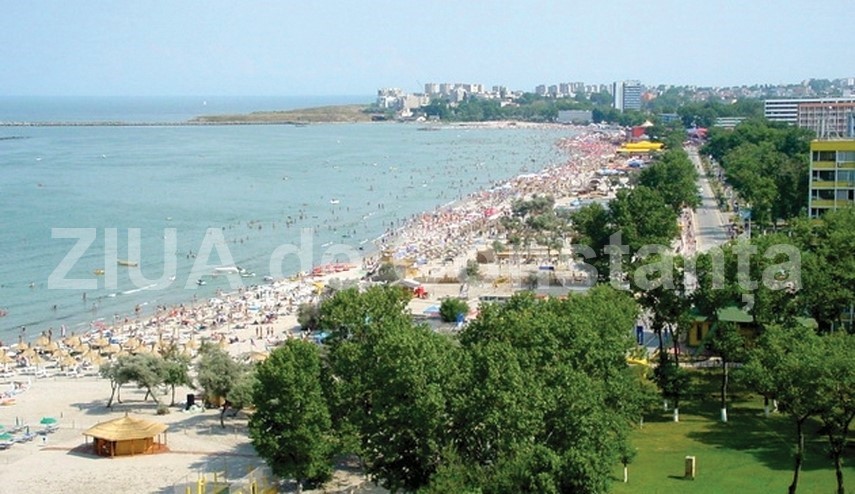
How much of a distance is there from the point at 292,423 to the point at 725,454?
8392 millimetres

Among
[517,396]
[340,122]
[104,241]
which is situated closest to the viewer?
[517,396]

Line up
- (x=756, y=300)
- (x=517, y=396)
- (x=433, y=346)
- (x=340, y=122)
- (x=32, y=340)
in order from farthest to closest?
(x=340, y=122)
(x=32, y=340)
(x=756, y=300)
(x=433, y=346)
(x=517, y=396)

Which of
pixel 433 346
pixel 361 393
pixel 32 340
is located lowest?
pixel 32 340

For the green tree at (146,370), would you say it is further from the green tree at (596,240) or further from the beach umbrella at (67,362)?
the green tree at (596,240)

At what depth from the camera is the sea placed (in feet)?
146

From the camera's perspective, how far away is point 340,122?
7667 inches

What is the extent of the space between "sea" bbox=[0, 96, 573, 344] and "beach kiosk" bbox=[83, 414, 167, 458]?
17.3 m

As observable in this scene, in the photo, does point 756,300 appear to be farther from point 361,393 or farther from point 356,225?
point 356,225

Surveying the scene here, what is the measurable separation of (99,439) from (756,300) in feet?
48.2

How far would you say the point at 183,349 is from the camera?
31875 millimetres

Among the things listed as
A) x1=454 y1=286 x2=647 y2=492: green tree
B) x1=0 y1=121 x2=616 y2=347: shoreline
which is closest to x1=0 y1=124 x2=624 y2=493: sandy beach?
x1=0 y1=121 x2=616 y2=347: shoreline

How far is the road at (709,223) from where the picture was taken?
45.6 meters

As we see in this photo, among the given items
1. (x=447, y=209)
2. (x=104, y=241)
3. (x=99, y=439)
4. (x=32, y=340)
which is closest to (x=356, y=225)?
(x=447, y=209)

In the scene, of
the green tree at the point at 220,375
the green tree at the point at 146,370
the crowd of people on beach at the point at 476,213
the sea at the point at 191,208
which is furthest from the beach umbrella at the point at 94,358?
the crowd of people on beach at the point at 476,213
